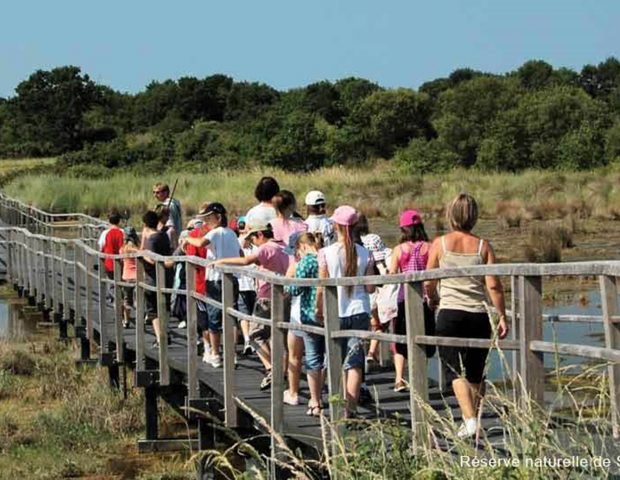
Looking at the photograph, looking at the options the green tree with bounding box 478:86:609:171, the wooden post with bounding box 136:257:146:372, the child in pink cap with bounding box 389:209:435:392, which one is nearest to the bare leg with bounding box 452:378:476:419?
the child in pink cap with bounding box 389:209:435:392

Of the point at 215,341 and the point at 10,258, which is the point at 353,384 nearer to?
the point at 215,341

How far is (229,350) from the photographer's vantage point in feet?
31.8

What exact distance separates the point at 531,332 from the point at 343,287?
2344mm

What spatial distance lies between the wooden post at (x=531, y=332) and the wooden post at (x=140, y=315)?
709 cm

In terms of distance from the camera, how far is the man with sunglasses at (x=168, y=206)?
14846mm

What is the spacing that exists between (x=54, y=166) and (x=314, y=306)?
2667 inches

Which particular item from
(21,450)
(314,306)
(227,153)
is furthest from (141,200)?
(314,306)

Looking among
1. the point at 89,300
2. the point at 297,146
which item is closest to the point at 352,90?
the point at 297,146

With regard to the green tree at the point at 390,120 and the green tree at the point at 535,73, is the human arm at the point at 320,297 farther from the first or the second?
the green tree at the point at 535,73

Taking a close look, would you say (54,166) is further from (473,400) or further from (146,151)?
(473,400)

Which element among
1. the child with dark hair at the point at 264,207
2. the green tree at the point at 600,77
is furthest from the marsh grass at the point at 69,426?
the green tree at the point at 600,77

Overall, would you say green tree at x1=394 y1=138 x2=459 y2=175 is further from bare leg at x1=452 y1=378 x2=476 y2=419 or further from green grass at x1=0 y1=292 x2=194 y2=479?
bare leg at x1=452 y1=378 x2=476 y2=419

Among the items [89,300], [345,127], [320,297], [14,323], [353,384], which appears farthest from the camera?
[345,127]

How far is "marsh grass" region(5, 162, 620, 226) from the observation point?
42.9 m
